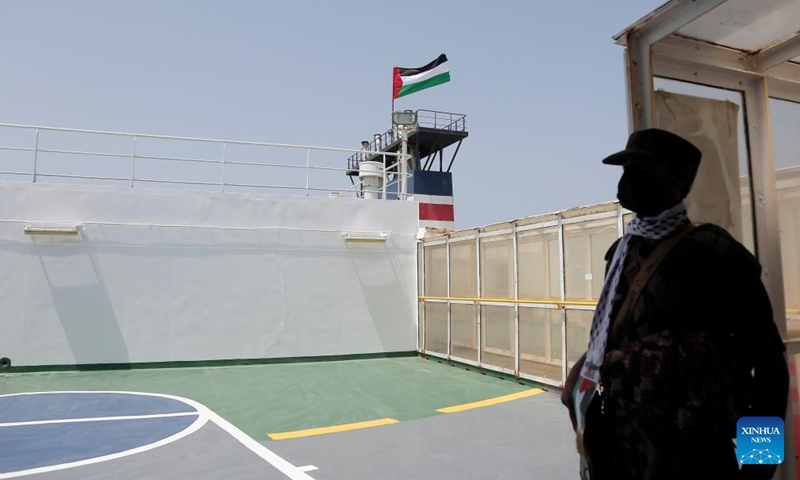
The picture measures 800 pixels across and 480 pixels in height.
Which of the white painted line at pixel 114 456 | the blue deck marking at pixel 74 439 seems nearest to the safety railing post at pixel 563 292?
the white painted line at pixel 114 456

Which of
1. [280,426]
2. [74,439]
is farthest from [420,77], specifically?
[74,439]

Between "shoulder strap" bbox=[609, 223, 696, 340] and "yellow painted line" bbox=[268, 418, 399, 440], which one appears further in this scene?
"yellow painted line" bbox=[268, 418, 399, 440]

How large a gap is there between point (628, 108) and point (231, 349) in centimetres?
844

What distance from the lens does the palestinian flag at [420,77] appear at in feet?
47.7

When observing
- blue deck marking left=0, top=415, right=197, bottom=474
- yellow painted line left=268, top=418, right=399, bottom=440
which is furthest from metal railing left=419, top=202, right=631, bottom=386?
blue deck marking left=0, top=415, right=197, bottom=474

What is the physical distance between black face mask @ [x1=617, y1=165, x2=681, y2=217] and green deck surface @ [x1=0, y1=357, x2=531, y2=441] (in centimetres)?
440

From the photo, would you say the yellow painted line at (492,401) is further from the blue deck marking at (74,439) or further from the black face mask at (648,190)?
the black face mask at (648,190)


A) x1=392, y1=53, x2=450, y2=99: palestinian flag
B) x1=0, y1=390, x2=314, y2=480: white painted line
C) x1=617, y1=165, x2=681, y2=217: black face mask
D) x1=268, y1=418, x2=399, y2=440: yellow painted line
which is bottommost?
x1=268, y1=418, x2=399, y2=440: yellow painted line

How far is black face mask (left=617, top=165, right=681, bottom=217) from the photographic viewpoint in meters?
1.53

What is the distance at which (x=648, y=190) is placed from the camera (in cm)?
155

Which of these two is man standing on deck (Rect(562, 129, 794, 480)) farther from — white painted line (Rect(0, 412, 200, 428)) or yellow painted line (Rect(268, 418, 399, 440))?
white painted line (Rect(0, 412, 200, 428))

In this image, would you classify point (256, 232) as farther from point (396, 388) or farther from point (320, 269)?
point (396, 388)

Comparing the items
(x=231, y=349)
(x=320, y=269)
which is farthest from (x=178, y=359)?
(x=320, y=269)

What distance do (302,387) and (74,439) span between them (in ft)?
9.96
